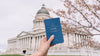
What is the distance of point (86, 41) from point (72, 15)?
2.14 metres

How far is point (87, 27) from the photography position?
8.78 meters

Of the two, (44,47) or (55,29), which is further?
(55,29)

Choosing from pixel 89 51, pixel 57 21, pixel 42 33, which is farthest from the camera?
pixel 42 33

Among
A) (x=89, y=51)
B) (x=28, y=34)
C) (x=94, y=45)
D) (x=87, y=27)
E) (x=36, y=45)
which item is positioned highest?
(x=87, y=27)

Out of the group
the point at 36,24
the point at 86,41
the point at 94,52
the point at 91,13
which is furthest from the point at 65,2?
the point at 36,24

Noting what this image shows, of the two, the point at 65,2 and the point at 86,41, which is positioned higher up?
the point at 65,2

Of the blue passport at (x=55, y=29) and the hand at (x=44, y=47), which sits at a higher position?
the blue passport at (x=55, y=29)

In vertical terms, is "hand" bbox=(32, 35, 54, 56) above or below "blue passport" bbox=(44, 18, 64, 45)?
below

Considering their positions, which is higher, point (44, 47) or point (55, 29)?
point (55, 29)

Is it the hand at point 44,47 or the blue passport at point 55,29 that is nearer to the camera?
the hand at point 44,47

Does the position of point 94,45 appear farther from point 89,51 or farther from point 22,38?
point 22,38

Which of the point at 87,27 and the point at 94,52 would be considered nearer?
the point at 87,27

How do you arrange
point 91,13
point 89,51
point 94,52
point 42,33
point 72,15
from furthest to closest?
point 42,33 < point 89,51 < point 94,52 < point 72,15 < point 91,13

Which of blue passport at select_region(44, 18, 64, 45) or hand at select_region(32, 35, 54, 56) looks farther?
blue passport at select_region(44, 18, 64, 45)
